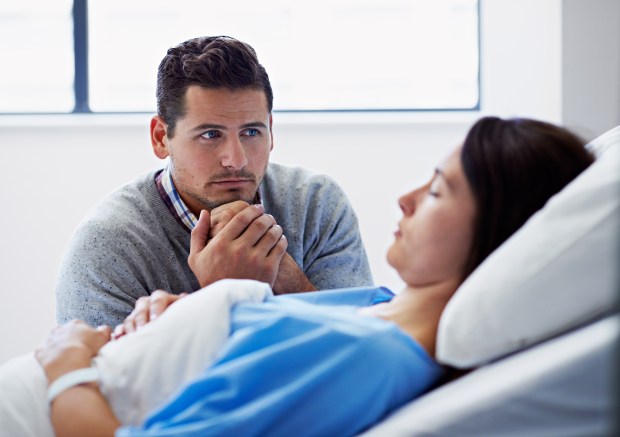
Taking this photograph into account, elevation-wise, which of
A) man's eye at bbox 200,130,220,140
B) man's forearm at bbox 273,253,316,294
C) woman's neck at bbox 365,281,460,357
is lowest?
man's forearm at bbox 273,253,316,294

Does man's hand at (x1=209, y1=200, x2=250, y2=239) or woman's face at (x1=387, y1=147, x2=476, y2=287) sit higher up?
woman's face at (x1=387, y1=147, x2=476, y2=287)

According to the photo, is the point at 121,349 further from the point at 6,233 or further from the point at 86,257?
the point at 6,233

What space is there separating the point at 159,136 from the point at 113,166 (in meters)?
1.69

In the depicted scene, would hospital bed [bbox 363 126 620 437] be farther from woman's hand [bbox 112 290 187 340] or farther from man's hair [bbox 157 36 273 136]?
man's hair [bbox 157 36 273 136]

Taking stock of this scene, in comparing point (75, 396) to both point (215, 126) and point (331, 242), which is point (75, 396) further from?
point (331, 242)

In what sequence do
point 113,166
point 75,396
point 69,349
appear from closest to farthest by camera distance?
point 75,396, point 69,349, point 113,166

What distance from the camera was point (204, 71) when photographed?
6.57ft

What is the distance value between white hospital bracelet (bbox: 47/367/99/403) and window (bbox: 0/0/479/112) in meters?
2.96

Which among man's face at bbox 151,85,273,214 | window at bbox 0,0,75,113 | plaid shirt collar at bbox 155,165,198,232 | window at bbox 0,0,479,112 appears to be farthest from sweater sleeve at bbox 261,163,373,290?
window at bbox 0,0,75,113

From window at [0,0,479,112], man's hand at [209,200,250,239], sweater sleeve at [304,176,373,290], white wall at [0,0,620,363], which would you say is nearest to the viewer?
man's hand at [209,200,250,239]

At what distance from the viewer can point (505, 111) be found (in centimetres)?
379

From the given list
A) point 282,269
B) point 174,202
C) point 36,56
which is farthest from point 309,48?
point 282,269

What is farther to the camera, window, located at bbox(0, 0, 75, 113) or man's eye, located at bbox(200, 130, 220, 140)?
window, located at bbox(0, 0, 75, 113)

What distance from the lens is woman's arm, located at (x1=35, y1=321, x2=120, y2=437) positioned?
1097 mm
